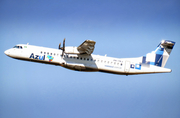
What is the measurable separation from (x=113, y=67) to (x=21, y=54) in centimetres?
1248

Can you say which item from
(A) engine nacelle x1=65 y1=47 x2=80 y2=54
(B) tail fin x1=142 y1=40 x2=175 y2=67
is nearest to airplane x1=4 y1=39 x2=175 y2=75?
(B) tail fin x1=142 y1=40 x2=175 y2=67

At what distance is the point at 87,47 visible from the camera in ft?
74.4

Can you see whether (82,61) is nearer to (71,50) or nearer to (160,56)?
(71,50)

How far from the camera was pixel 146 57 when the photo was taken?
26.1 meters

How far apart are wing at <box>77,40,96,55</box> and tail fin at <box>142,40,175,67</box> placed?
A: 26.0 feet

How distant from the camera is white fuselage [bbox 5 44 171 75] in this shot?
24.1m

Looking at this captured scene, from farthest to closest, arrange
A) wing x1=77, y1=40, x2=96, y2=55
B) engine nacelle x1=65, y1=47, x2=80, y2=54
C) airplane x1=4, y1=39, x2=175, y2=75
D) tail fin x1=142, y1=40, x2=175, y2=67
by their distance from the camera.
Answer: tail fin x1=142, y1=40, x2=175, y2=67, airplane x1=4, y1=39, x2=175, y2=75, engine nacelle x1=65, y1=47, x2=80, y2=54, wing x1=77, y1=40, x2=96, y2=55

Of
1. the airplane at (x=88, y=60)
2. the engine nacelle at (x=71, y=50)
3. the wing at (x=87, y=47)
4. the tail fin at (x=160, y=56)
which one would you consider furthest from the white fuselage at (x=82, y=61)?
the engine nacelle at (x=71, y=50)

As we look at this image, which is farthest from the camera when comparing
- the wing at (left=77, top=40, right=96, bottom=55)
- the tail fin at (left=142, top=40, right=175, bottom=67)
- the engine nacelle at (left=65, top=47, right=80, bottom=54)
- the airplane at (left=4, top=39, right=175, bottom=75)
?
the tail fin at (left=142, top=40, right=175, bottom=67)

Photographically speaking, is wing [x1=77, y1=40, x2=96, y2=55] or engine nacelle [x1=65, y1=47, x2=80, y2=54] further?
engine nacelle [x1=65, y1=47, x2=80, y2=54]

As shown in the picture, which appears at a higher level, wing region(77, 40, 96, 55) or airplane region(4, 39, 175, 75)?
wing region(77, 40, 96, 55)

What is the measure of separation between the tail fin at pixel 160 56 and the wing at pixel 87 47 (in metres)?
7.92

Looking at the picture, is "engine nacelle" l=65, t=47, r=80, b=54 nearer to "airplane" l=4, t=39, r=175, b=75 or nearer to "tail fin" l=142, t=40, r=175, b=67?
"airplane" l=4, t=39, r=175, b=75

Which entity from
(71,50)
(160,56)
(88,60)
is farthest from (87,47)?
(160,56)
